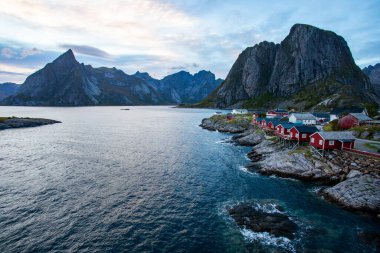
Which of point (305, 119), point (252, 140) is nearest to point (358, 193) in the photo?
point (252, 140)

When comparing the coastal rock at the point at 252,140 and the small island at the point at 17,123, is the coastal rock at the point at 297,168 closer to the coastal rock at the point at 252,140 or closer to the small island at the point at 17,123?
the coastal rock at the point at 252,140

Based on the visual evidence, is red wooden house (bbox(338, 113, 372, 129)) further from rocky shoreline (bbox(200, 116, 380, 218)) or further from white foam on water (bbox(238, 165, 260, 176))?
white foam on water (bbox(238, 165, 260, 176))

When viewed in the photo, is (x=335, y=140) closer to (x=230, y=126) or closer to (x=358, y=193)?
(x=358, y=193)

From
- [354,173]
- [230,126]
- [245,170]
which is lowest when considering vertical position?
[245,170]

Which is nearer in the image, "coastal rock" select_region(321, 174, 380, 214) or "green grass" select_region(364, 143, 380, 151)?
"coastal rock" select_region(321, 174, 380, 214)

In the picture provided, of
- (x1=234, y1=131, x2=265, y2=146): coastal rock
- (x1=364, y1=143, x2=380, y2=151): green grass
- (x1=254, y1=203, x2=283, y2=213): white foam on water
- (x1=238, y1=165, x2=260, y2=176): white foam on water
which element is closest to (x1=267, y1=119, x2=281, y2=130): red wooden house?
(x1=234, y1=131, x2=265, y2=146): coastal rock

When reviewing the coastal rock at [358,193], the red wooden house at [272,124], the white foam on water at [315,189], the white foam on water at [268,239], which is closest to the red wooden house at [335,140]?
the white foam on water at [315,189]
